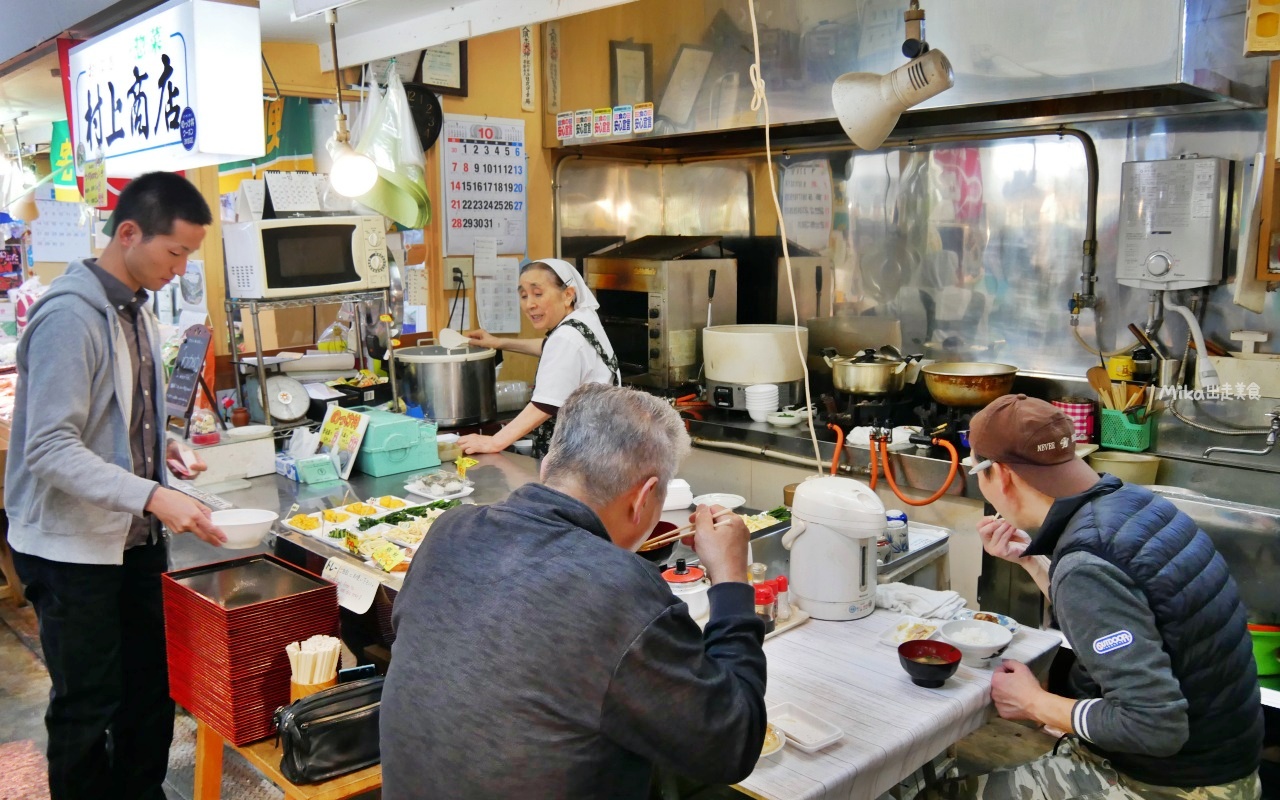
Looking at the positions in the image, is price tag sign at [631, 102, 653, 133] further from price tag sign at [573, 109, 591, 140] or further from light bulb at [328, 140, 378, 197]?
light bulb at [328, 140, 378, 197]

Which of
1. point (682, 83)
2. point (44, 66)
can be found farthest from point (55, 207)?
point (682, 83)

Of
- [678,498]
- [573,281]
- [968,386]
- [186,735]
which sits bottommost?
[186,735]

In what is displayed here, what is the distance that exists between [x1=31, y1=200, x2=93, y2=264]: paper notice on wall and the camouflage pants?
226 inches

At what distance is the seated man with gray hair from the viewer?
1471mm

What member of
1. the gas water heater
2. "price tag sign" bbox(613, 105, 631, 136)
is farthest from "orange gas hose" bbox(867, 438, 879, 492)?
"price tag sign" bbox(613, 105, 631, 136)

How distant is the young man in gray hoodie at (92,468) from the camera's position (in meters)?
2.56

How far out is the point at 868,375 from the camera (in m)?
4.78

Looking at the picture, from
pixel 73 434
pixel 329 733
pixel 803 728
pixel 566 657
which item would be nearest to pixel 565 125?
pixel 73 434

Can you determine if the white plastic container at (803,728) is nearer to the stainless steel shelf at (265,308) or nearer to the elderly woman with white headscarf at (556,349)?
the elderly woman with white headscarf at (556,349)

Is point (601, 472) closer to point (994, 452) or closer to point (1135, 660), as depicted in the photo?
point (994, 452)

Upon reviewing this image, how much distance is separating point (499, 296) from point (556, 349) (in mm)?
1941

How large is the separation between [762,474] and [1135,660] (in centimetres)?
290

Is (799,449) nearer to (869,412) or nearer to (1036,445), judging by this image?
(869,412)

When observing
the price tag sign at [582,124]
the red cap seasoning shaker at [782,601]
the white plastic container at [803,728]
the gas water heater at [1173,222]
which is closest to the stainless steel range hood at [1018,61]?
the gas water heater at [1173,222]
